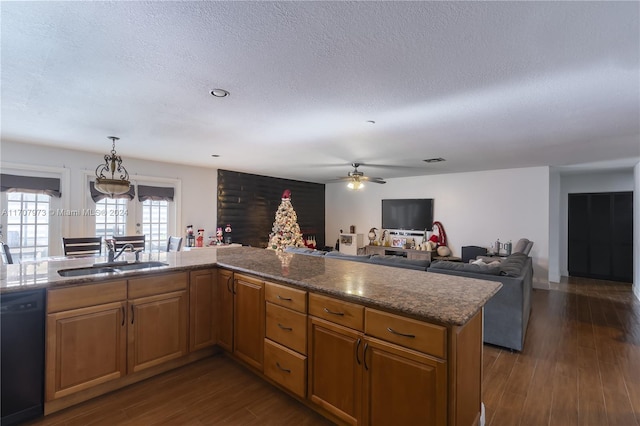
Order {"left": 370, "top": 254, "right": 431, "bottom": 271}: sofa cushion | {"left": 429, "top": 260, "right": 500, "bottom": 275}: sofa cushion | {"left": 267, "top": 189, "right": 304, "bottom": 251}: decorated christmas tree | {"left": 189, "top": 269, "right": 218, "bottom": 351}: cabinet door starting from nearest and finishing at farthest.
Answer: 1. {"left": 189, "top": 269, "right": 218, "bottom": 351}: cabinet door
2. {"left": 429, "top": 260, "right": 500, "bottom": 275}: sofa cushion
3. {"left": 370, "top": 254, "right": 431, "bottom": 271}: sofa cushion
4. {"left": 267, "top": 189, "right": 304, "bottom": 251}: decorated christmas tree

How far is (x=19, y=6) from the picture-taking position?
1.43m

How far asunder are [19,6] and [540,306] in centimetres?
626

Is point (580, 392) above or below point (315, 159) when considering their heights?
below

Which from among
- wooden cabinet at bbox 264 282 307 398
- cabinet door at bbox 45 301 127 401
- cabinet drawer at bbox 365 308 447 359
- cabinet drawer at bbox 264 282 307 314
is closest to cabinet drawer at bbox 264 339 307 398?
wooden cabinet at bbox 264 282 307 398

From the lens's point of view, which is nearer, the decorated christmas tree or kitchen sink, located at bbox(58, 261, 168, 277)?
kitchen sink, located at bbox(58, 261, 168, 277)

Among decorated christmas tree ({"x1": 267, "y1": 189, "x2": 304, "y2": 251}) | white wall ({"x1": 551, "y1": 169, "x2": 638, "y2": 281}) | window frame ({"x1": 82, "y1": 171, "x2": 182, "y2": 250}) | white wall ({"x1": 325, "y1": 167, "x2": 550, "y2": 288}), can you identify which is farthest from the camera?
decorated christmas tree ({"x1": 267, "y1": 189, "x2": 304, "y2": 251})

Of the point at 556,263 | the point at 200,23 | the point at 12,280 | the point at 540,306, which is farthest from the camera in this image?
the point at 556,263

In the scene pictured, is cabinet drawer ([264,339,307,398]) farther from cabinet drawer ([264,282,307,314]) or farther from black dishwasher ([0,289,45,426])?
black dishwasher ([0,289,45,426])

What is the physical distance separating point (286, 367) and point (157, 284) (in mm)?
1248

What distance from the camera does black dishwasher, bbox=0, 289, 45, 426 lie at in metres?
1.88

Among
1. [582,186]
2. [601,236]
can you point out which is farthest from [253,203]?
[601,236]

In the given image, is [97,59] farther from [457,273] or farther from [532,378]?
[532,378]

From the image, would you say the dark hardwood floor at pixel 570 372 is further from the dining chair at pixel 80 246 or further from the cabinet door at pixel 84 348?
the dining chair at pixel 80 246

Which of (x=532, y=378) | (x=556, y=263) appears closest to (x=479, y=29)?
(x=532, y=378)
